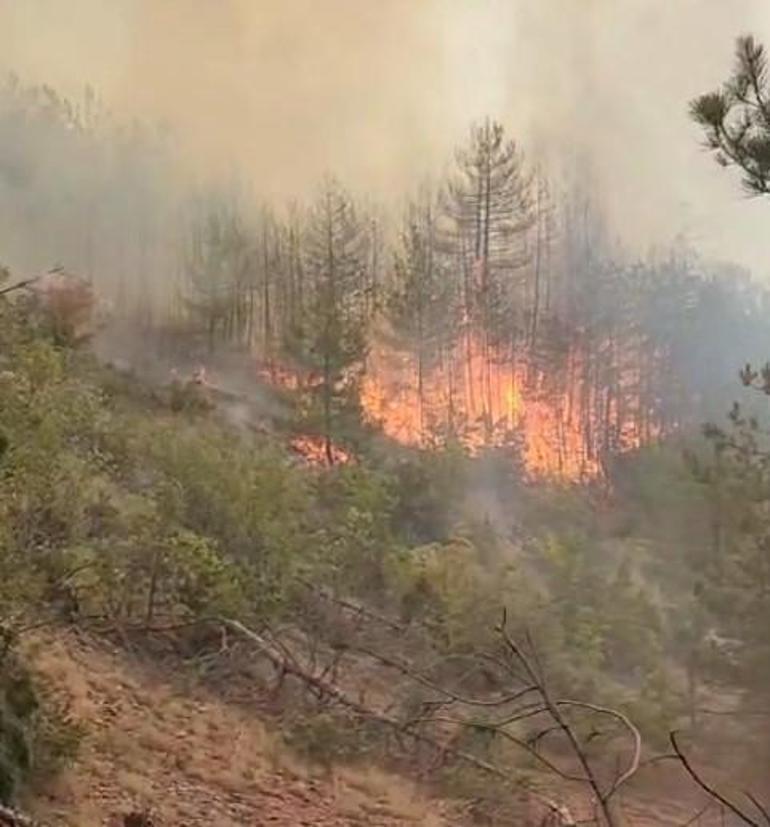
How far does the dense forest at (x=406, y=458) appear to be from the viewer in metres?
5.99

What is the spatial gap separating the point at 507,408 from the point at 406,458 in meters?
4.63

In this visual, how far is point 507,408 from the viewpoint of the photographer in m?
21.8

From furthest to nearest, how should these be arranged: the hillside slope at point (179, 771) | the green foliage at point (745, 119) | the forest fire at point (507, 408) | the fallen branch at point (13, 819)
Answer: the forest fire at point (507, 408) < the hillside slope at point (179, 771) < the green foliage at point (745, 119) < the fallen branch at point (13, 819)

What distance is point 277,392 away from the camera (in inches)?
836

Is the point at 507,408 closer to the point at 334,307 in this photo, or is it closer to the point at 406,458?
the point at 334,307

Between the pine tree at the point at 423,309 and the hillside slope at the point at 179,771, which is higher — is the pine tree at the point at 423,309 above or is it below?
above

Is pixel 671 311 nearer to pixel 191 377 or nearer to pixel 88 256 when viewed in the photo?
pixel 191 377

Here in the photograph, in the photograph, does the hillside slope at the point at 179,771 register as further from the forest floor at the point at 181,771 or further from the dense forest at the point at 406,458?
the dense forest at the point at 406,458

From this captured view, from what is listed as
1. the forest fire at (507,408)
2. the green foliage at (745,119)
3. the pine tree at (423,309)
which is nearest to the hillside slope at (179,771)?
the green foliage at (745,119)

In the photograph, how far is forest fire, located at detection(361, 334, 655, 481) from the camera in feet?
66.9

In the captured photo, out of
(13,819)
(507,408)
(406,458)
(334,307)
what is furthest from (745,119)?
(507,408)

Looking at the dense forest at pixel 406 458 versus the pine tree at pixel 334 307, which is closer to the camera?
the dense forest at pixel 406 458

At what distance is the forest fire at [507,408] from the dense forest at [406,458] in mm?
71

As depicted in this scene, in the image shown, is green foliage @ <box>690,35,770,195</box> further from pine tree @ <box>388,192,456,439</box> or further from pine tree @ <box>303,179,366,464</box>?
pine tree @ <box>388,192,456,439</box>
